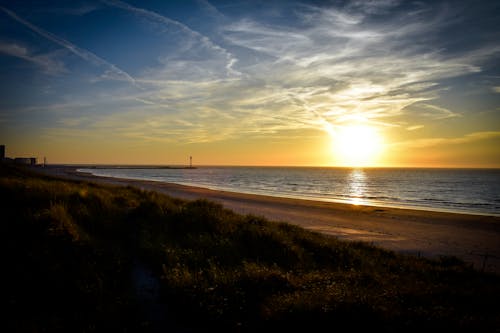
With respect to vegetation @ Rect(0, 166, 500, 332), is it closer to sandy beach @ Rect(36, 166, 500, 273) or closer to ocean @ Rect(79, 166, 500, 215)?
sandy beach @ Rect(36, 166, 500, 273)

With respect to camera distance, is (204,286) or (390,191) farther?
(390,191)

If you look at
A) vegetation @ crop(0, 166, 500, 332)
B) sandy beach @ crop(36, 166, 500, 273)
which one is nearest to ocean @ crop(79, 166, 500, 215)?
sandy beach @ crop(36, 166, 500, 273)

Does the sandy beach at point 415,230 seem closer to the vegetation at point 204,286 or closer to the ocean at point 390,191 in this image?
the vegetation at point 204,286

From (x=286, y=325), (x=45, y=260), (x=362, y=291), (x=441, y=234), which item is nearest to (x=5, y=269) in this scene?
(x=45, y=260)

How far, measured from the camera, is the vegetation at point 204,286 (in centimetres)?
496

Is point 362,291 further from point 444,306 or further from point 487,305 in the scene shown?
point 487,305

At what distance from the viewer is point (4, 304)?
18.1ft

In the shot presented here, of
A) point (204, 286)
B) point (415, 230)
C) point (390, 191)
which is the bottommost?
point (415, 230)

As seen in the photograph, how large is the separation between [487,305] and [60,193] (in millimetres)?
15045

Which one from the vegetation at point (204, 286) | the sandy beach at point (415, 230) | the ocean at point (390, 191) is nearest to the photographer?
the vegetation at point (204, 286)

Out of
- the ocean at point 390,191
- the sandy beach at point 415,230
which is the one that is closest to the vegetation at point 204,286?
the sandy beach at point 415,230

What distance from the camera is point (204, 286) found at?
6.27 metres

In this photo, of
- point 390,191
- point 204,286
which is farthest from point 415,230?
point 390,191

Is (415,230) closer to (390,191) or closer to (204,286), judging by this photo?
(204,286)
